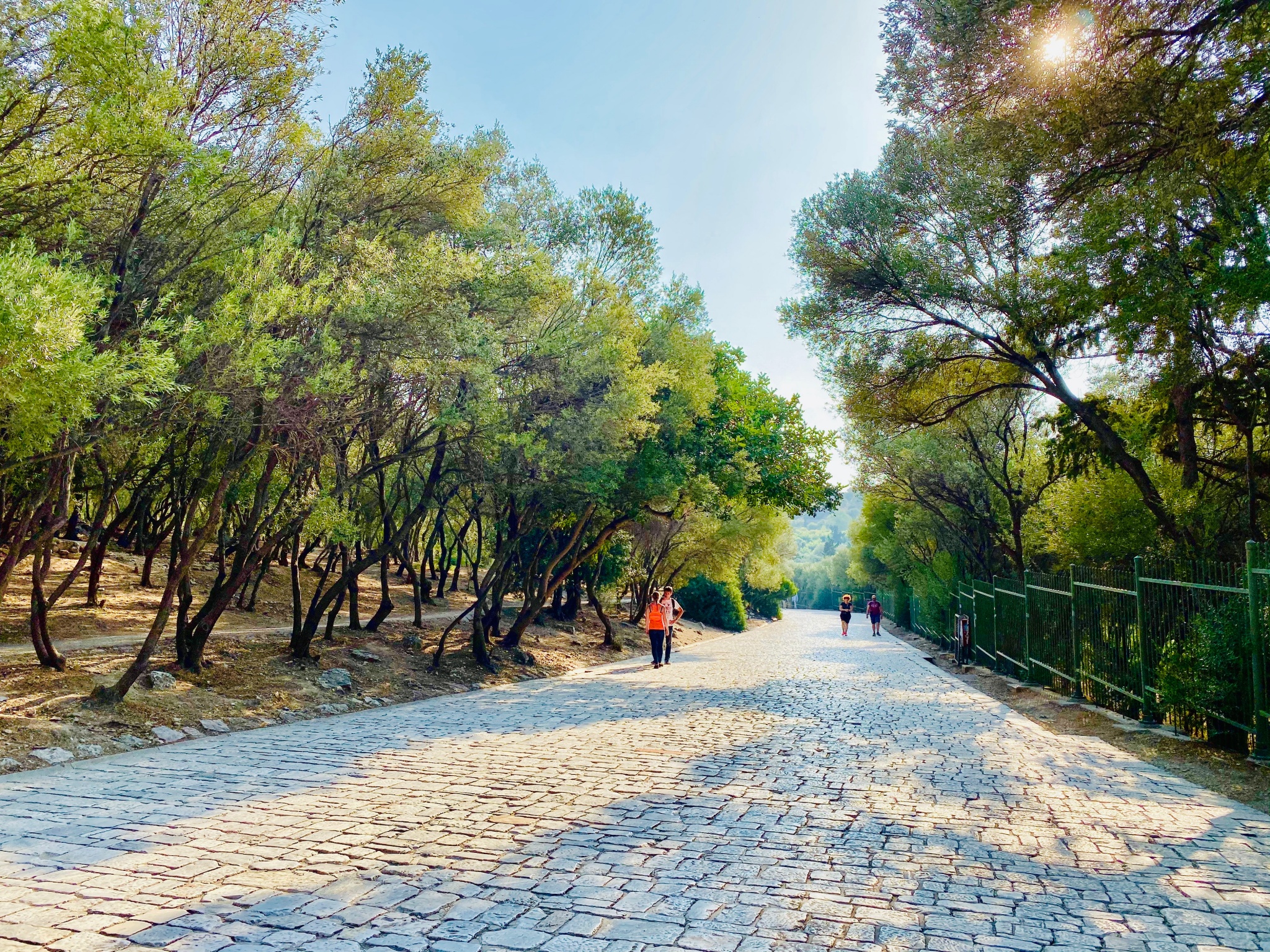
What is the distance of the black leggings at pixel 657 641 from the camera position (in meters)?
20.6

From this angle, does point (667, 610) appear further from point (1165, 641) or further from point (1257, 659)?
point (1257, 659)

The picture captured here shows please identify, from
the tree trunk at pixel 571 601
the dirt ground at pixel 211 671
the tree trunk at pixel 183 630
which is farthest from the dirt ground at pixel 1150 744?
the tree trunk at pixel 571 601

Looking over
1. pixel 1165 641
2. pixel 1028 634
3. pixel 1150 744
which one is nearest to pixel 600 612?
pixel 1028 634

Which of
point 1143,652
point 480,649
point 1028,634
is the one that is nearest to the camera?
point 1143,652

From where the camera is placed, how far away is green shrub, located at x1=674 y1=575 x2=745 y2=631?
1938 inches

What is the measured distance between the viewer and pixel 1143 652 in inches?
438

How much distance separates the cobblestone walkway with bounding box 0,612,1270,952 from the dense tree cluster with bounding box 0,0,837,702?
3.24m

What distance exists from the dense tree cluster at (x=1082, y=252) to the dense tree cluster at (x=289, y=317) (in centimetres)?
471

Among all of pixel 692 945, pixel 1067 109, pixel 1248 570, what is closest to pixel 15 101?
pixel 692 945

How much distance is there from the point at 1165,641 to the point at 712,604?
1554 inches

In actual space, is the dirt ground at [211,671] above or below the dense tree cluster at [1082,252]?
below

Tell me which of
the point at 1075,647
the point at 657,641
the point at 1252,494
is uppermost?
the point at 1252,494

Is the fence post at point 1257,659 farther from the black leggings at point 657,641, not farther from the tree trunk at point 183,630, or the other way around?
the black leggings at point 657,641

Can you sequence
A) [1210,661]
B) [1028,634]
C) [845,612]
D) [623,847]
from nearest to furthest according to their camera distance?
[623,847] → [1210,661] → [1028,634] → [845,612]
